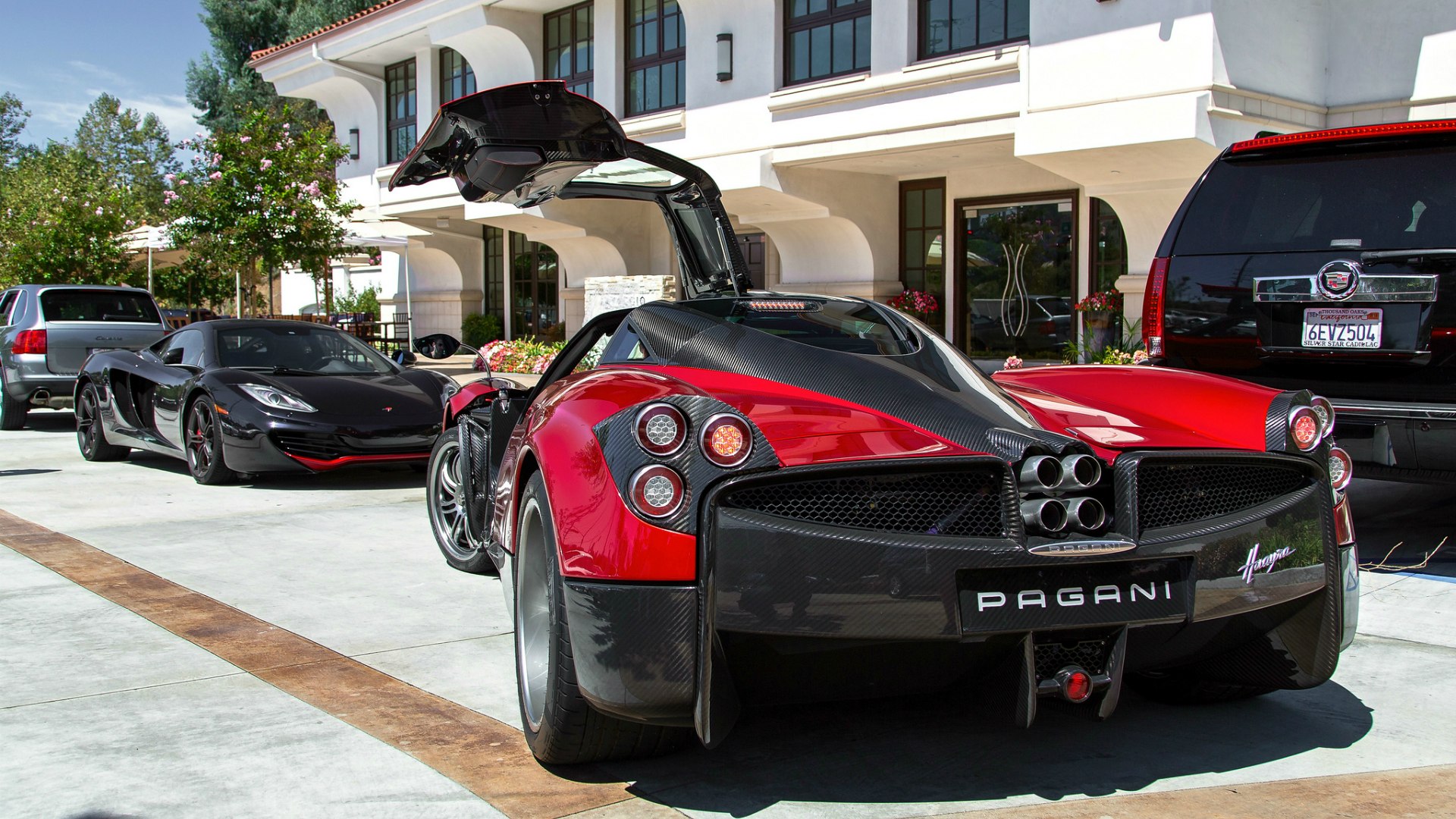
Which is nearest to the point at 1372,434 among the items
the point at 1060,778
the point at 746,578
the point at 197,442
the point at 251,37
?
the point at 1060,778

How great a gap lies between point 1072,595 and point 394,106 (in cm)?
2441

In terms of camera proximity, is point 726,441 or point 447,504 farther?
point 447,504

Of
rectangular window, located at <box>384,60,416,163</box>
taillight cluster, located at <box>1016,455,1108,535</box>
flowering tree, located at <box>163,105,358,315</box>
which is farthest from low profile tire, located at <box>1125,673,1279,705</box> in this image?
rectangular window, located at <box>384,60,416,163</box>

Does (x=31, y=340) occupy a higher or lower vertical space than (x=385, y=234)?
lower

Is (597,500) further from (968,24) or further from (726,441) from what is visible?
(968,24)

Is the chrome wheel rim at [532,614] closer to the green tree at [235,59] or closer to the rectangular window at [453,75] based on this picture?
the rectangular window at [453,75]

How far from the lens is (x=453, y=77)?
2284 centimetres

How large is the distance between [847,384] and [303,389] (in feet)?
20.6

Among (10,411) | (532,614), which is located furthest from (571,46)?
(532,614)

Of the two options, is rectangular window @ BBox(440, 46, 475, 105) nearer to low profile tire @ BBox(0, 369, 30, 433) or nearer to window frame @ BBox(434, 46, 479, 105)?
window frame @ BBox(434, 46, 479, 105)

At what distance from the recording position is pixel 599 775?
311 cm

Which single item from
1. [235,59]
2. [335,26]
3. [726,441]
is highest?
[235,59]

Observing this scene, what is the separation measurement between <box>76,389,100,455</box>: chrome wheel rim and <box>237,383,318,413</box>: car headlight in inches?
99.2

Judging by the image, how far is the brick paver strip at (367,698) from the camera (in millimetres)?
3025
